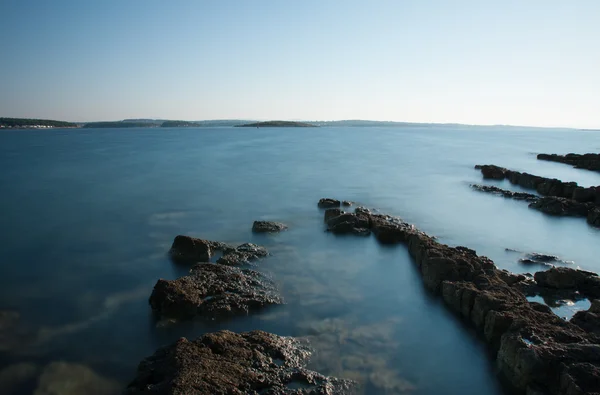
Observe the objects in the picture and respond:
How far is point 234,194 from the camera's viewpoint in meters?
27.5

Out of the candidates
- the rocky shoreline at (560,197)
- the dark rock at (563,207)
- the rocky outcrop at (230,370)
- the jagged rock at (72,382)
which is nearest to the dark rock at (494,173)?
the rocky shoreline at (560,197)

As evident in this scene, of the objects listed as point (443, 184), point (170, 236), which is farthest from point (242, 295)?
point (443, 184)

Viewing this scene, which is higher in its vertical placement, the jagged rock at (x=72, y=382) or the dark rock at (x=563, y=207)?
the dark rock at (x=563, y=207)

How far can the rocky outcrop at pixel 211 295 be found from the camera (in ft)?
32.7

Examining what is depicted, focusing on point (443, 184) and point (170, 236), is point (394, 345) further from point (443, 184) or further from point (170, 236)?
point (443, 184)

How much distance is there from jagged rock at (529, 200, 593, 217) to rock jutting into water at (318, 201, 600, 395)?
39.6 feet

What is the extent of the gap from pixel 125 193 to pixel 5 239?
10.8 m

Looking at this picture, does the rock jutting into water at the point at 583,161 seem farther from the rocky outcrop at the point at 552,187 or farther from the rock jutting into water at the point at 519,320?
the rock jutting into water at the point at 519,320

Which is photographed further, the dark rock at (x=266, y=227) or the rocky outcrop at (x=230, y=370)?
the dark rock at (x=266, y=227)

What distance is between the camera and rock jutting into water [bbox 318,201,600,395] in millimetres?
7098

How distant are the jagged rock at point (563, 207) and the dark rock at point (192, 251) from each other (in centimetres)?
1956

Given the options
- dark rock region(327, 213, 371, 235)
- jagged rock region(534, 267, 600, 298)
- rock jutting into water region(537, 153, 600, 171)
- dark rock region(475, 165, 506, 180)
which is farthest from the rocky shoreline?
rock jutting into water region(537, 153, 600, 171)

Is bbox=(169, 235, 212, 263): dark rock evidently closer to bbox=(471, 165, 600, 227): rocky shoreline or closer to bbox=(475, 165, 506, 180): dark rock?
bbox=(471, 165, 600, 227): rocky shoreline

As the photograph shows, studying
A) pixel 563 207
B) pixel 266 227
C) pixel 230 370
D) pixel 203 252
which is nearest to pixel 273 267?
pixel 203 252
